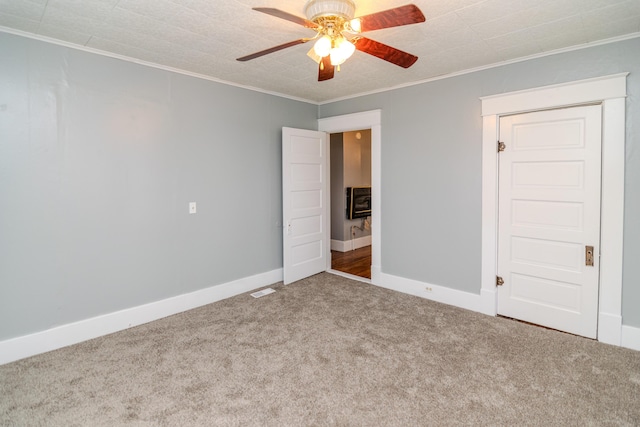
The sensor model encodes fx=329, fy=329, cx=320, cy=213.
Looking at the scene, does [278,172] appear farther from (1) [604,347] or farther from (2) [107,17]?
(1) [604,347]

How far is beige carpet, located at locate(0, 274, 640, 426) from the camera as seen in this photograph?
1.98 m

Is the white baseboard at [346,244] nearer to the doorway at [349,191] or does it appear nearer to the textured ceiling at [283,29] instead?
the doorway at [349,191]

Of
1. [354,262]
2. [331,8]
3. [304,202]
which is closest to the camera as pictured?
[331,8]

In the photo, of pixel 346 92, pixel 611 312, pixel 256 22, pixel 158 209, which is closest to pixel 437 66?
pixel 346 92

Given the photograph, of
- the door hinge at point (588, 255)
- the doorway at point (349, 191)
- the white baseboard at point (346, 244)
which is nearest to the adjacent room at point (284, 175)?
the door hinge at point (588, 255)

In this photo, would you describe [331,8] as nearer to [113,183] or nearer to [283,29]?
[283,29]

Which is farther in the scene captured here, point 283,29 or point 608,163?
point 608,163

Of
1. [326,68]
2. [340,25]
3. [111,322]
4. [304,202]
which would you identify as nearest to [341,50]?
[340,25]

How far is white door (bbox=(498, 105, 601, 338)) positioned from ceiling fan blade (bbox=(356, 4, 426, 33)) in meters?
2.06

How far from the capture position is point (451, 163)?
3.62m

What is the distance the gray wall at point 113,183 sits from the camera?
259cm

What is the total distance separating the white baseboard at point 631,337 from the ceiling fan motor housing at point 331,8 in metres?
3.27

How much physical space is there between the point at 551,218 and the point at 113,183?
4069mm

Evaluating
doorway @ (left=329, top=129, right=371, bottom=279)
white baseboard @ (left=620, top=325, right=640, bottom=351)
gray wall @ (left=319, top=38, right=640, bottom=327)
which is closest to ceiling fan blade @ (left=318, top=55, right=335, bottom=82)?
gray wall @ (left=319, top=38, right=640, bottom=327)
